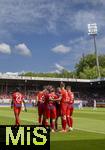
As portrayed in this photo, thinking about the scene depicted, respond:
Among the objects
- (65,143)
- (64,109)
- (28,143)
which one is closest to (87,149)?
(65,143)

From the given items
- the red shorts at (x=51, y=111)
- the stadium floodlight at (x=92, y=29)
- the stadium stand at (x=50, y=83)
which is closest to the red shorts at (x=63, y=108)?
the red shorts at (x=51, y=111)

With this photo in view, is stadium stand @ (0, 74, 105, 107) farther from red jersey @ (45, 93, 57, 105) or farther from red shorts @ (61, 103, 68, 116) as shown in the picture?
red shorts @ (61, 103, 68, 116)

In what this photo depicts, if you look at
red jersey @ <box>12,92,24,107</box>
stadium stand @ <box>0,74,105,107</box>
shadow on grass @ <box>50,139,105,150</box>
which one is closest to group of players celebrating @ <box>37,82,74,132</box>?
red jersey @ <box>12,92,24,107</box>

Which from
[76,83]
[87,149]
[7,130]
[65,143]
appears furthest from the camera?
[76,83]

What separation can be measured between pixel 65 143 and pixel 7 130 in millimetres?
6439

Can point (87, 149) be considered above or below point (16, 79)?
below

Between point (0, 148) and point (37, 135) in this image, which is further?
point (0, 148)

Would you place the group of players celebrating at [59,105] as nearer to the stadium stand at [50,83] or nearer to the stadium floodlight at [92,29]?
the stadium stand at [50,83]

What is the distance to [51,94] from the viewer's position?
22.1 m

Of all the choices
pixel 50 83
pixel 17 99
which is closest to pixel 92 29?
pixel 50 83

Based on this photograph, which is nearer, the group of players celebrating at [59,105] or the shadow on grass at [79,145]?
the shadow on grass at [79,145]

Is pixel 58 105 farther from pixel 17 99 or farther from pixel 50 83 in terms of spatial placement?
pixel 50 83

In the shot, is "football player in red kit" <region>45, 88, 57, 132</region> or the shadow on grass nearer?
the shadow on grass

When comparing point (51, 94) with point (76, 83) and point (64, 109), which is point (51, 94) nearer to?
point (64, 109)
